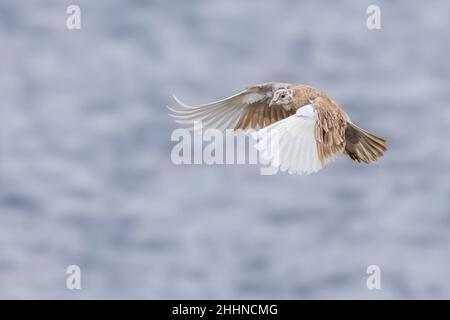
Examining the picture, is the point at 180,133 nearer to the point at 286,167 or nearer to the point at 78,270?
the point at 78,270

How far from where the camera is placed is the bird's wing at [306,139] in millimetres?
7207

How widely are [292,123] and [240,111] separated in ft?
4.59

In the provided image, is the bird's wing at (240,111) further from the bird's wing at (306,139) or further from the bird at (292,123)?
the bird's wing at (306,139)

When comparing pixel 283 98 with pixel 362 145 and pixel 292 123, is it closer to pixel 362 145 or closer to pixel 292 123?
pixel 362 145

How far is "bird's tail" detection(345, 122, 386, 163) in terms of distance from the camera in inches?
327

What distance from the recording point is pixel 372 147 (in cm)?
834

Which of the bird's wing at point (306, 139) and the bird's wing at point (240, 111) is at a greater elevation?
the bird's wing at point (240, 111)

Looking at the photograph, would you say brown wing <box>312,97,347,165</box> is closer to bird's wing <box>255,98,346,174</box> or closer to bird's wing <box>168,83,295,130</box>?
bird's wing <box>255,98,346,174</box>

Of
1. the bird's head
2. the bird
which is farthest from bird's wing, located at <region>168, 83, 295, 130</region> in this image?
the bird's head

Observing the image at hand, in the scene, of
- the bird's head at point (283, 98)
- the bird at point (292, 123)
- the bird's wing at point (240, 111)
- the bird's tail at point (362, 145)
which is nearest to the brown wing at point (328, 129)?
the bird at point (292, 123)

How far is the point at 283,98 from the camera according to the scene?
845cm

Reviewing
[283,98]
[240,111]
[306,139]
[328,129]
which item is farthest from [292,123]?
[240,111]

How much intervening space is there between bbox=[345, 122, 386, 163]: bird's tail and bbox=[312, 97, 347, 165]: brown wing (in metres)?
0.21

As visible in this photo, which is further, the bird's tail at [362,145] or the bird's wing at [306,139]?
the bird's tail at [362,145]
